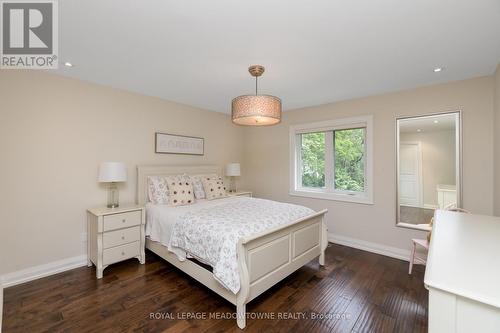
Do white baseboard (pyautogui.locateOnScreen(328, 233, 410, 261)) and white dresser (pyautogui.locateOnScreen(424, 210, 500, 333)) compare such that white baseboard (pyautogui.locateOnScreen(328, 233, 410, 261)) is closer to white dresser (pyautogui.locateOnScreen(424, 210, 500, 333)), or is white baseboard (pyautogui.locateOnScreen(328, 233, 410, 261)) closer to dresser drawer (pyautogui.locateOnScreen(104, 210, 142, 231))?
white dresser (pyautogui.locateOnScreen(424, 210, 500, 333))

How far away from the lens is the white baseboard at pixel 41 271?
92.6 inches

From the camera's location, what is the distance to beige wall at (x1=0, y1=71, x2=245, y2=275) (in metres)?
2.39

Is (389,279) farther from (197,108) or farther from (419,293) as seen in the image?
Result: (197,108)

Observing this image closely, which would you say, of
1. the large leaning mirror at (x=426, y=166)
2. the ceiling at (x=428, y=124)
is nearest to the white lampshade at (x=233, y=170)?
the large leaning mirror at (x=426, y=166)

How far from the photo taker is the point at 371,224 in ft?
11.1

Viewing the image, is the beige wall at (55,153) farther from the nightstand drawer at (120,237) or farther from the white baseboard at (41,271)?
the nightstand drawer at (120,237)

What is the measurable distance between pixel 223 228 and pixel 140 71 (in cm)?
205

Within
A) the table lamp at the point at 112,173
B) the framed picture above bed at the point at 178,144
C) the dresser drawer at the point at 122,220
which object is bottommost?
the dresser drawer at the point at 122,220

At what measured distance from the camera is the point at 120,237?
2725mm

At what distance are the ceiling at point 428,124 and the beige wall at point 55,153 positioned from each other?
3.89 m

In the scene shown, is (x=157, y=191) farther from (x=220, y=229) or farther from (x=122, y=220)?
(x=220, y=229)

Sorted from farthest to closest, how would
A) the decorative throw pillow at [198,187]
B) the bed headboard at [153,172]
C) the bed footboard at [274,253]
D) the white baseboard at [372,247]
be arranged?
the decorative throw pillow at [198,187] → the bed headboard at [153,172] → the white baseboard at [372,247] → the bed footboard at [274,253]

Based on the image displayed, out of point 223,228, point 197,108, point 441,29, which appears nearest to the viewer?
point 441,29

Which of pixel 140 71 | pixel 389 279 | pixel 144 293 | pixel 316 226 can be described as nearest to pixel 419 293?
pixel 389 279
